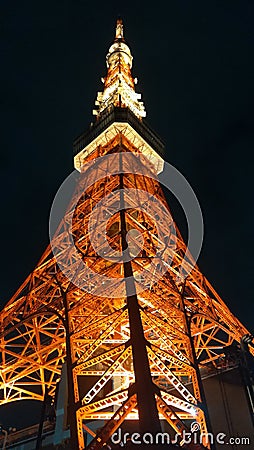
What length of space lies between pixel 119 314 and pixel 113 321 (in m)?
0.27

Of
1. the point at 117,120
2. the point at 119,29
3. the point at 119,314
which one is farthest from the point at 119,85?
the point at 119,314

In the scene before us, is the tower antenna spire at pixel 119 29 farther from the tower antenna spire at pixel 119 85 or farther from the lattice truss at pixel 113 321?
the lattice truss at pixel 113 321

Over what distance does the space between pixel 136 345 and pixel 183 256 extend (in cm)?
837

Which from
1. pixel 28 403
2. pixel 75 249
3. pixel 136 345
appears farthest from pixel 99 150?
pixel 28 403

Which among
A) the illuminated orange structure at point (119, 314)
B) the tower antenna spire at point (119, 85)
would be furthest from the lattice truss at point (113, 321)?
the tower antenna spire at point (119, 85)

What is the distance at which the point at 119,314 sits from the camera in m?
10.1

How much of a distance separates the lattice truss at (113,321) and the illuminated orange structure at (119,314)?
44mm

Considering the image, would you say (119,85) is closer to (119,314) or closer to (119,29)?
(119,29)

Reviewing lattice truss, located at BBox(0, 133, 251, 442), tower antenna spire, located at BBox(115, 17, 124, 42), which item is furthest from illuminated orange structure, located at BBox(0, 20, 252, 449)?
tower antenna spire, located at BBox(115, 17, 124, 42)

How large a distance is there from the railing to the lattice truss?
43.8 inches

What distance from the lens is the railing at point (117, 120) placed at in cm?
2067

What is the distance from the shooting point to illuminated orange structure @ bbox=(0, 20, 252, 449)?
8.88 metres

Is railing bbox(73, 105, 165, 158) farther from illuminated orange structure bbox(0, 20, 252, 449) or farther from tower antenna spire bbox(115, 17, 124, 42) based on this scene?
tower antenna spire bbox(115, 17, 124, 42)

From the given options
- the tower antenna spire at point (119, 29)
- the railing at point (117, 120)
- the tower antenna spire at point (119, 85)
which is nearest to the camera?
the railing at point (117, 120)
